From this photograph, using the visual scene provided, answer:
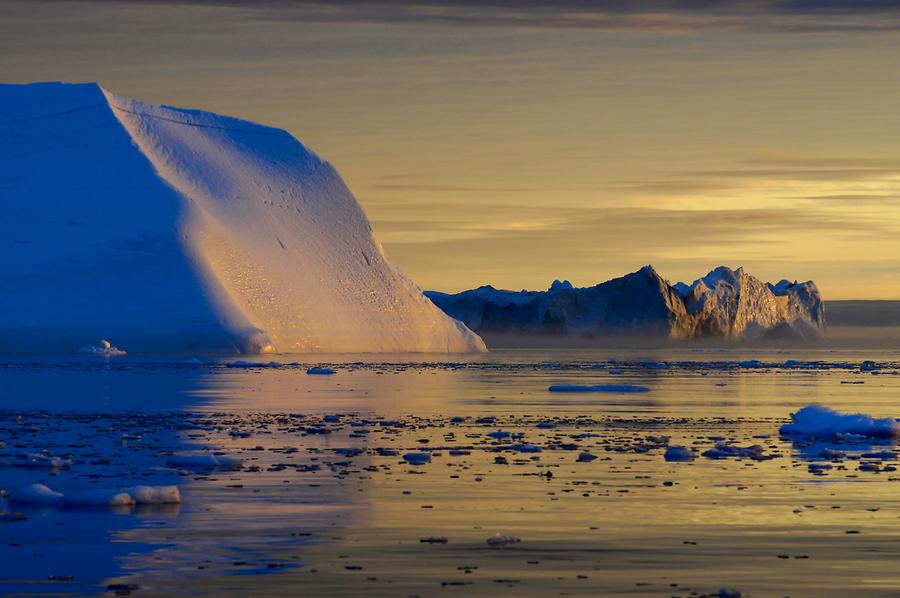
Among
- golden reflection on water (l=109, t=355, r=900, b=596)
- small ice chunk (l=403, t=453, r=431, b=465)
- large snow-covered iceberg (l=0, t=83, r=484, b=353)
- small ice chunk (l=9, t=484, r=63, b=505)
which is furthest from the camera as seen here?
A: large snow-covered iceberg (l=0, t=83, r=484, b=353)

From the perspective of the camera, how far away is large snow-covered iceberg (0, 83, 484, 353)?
6206cm

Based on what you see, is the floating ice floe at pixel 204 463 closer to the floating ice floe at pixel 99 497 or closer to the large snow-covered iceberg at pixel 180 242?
the floating ice floe at pixel 99 497

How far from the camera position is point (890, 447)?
59.3 ft

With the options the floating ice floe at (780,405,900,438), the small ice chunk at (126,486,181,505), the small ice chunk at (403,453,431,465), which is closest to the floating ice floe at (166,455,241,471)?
the small ice chunk at (403,453,431,465)

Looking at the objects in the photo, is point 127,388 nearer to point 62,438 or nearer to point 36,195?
point 62,438

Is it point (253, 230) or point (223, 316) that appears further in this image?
point (253, 230)

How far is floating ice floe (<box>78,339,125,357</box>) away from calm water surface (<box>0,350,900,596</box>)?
35.3 m

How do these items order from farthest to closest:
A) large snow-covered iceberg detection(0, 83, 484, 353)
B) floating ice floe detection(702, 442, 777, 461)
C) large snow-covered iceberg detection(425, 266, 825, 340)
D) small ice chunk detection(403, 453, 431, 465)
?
large snow-covered iceberg detection(425, 266, 825, 340) < large snow-covered iceberg detection(0, 83, 484, 353) < floating ice floe detection(702, 442, 777, 461) < small ice chunk detection(403, 453, 431, 465)

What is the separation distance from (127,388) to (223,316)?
28.6 metres

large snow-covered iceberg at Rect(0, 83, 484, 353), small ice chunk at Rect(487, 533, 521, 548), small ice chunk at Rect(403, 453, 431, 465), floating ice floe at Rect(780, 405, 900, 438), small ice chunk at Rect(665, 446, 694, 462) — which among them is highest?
large snow-covered iceberg at Rect(0, 83, 484, 353)

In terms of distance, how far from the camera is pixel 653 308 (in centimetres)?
9844

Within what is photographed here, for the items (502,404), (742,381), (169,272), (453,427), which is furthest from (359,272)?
(453,427)

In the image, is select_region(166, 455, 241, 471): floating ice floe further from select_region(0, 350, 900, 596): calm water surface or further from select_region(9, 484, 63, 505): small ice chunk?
select_region(9, 484, 63, 505): small ice chunk

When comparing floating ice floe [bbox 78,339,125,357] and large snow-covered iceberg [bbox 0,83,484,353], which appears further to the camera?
large snow-covered iceberg [bbox 0,83,484,353]
